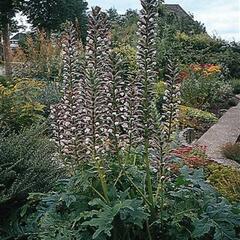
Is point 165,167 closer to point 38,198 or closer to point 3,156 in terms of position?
point 38,198

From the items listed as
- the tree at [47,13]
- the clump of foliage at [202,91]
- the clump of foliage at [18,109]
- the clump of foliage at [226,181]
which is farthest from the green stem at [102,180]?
the tree at [47,13]

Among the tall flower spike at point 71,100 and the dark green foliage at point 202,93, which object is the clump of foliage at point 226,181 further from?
the dark green foliage at point 202,93

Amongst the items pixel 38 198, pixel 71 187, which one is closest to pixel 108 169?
pixel 71 187

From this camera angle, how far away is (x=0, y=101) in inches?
290

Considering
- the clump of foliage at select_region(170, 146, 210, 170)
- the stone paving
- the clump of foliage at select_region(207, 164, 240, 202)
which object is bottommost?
the stone paving

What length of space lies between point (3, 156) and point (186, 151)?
2.82 m

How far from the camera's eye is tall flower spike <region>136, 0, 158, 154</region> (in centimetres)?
258

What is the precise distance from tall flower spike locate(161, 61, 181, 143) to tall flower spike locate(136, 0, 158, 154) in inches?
3.0

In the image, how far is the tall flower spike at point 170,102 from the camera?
2625 mm

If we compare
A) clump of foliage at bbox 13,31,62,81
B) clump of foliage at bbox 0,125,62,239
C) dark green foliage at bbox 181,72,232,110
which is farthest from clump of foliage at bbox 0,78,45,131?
clump of foliage at bbox 13,31,62,81

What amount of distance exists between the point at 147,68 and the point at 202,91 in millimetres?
8643

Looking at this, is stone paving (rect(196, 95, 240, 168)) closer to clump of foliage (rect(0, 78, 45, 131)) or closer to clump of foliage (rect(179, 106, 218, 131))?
clump of foliage (rect(179, 106, 218, 131))

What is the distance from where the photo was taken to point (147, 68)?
8.55ft

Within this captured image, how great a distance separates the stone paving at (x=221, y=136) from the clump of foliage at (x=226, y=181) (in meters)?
1.21
